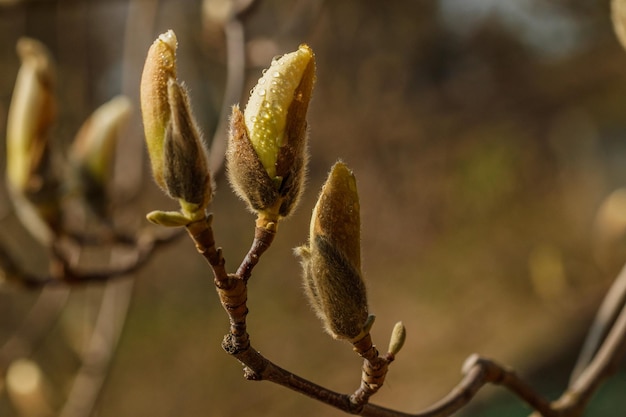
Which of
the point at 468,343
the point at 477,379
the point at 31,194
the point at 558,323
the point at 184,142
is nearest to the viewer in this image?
the point at 184,142

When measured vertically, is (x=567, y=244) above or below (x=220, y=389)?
above

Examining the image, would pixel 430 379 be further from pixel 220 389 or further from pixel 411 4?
pixel 411 4

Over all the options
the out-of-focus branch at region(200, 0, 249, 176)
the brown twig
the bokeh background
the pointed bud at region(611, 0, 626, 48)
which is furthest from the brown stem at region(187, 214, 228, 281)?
the bokeh background

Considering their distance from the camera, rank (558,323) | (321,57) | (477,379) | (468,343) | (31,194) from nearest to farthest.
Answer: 1. (477,379)
2. (31,194)
3. (558,323)
4. (468,343)
5. (321,57)

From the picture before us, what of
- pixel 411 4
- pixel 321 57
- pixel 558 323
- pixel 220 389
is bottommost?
pixel 220 389

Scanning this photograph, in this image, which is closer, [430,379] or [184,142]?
[184,142]

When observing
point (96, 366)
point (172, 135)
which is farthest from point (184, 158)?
point (96, 366)

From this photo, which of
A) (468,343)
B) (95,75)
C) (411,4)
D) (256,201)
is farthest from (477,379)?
(411,4)
